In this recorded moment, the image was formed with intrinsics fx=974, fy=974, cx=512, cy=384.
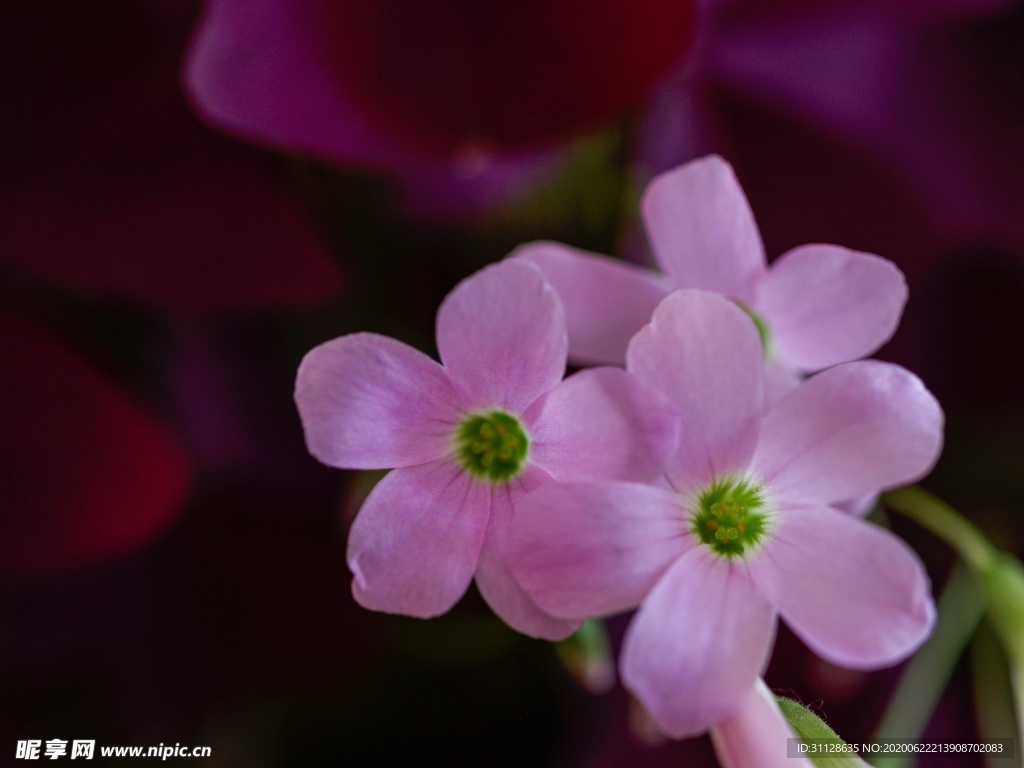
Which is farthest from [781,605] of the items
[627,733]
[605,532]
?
[627,733]

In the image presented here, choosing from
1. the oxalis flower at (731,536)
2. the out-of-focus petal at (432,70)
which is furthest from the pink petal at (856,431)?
the out-of-focus petal at (432,70)

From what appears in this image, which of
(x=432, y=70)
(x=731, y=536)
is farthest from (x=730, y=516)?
(x=432, y=70)

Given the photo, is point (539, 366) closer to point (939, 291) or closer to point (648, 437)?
point (648, 437)

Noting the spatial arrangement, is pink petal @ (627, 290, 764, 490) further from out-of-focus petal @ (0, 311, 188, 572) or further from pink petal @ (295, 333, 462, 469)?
out-of-focus petal @ (0, 311, 188, 572)

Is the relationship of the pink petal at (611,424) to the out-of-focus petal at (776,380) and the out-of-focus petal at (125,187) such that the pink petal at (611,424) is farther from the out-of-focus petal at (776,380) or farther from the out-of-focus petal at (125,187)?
the out-of-focus petal at (125,187)

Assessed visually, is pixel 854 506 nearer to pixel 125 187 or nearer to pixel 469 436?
pixel 469 436

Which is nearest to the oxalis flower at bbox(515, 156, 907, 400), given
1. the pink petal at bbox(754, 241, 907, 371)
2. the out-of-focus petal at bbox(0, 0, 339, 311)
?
the pink petal at bbox(754, 241, 907, 371)
